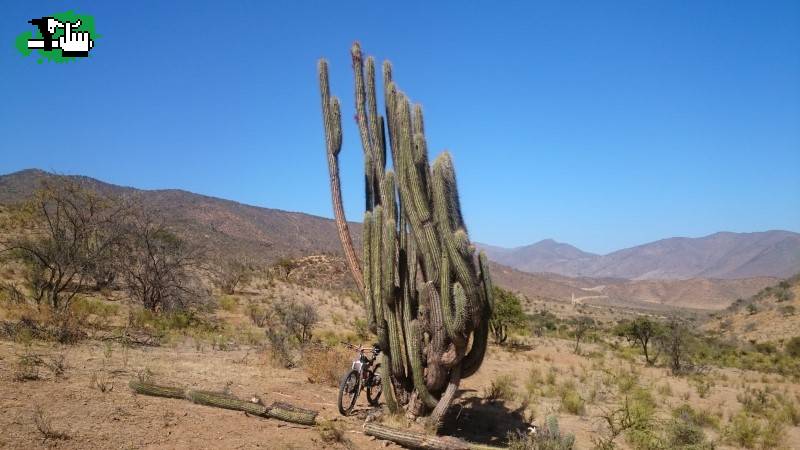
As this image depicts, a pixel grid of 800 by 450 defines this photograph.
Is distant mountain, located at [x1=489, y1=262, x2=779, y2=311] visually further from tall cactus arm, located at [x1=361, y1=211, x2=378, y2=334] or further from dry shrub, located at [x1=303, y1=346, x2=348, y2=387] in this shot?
tall cactus arm, located at [x1=361, y1=211, x2=378, y2=334]

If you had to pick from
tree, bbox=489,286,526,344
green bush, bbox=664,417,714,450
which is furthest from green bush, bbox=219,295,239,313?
green bush, bbox=664,417,714,450

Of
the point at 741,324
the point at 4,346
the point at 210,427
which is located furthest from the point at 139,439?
the point at 741,324

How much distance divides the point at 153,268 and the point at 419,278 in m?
11.5

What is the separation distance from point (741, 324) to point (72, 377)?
38.7m

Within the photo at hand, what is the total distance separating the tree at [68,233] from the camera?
14000 millimetres

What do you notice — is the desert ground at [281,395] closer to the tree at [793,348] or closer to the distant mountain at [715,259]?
the tree at [793,348]

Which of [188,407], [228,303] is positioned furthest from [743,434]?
[228,303]

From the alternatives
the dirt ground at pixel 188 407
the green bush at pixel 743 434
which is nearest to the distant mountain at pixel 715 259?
the green bush at pixel 743 434

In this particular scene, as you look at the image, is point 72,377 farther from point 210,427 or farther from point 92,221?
point 92,221

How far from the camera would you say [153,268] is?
1706 cm

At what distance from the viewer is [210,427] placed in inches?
258

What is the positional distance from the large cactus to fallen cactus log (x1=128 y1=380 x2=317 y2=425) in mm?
1445

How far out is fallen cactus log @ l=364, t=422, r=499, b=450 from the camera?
276 inches

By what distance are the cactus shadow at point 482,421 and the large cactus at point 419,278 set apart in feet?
2.96
